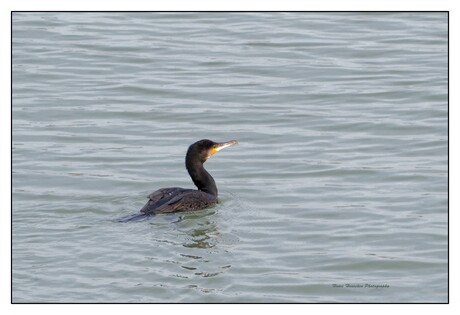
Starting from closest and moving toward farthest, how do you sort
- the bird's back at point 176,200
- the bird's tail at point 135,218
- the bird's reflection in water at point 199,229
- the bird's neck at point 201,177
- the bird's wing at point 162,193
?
the bird's reflection in water at point 199,229, the bird's tail at point 135,218, the bird's back at point 176,200, the bird's wing at point 162,193, the bird's neck at point 201,177

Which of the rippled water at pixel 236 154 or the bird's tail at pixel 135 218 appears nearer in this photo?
the rippled water at pixel 236 154

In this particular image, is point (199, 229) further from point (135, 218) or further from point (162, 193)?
point (162, 193)

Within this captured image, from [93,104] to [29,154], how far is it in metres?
2.23

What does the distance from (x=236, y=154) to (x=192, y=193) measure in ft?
7.00

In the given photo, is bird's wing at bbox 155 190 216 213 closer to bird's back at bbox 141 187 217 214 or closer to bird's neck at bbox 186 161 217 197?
bird's back at bbox 141 187 217 214

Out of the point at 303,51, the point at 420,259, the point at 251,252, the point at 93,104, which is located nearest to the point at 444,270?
the point at 420,259

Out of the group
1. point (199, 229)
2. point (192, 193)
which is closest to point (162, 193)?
point (192, 193)

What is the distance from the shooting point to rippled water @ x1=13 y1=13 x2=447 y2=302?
34.2 feet

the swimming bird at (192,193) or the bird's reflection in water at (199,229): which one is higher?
the swimming bird at (192,193)

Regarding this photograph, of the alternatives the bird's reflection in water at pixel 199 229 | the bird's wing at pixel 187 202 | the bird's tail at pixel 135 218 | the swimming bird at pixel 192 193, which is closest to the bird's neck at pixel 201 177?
the swimming bird at pixel 192 193

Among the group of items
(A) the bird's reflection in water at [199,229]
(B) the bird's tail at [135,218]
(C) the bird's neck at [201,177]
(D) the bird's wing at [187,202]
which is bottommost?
(A) the bird's reflection in water at [199,229]

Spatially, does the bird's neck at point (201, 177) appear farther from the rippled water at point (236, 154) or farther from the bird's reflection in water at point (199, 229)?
the bird's reflection in water at point (199, 229)

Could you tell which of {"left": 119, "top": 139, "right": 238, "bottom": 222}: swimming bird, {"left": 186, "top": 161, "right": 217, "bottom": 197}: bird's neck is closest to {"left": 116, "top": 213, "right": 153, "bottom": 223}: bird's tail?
{"left": 119, "top": 139, "right": 238, "bottom": 222}: swimming bird

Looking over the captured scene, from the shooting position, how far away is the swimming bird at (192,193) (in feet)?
39.9
